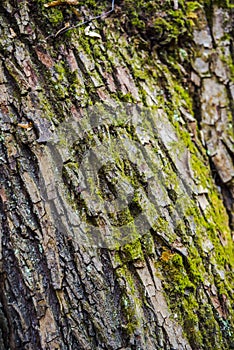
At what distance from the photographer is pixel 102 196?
5.35ft

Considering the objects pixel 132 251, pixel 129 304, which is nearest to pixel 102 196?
pixel 132 251

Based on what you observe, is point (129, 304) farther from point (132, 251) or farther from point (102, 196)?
point (102, 196)

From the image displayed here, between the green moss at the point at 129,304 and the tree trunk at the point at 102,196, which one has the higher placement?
the tree trunk at the point at 102,196

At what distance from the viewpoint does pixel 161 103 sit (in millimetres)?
1948

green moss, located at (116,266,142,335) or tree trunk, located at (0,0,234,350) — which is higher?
tree trunk, located at (0,0,234,350)

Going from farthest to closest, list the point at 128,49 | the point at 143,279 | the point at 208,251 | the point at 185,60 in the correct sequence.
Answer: the point at 185,60 → the point at 128,49 → the point at 208,251 → the point at 143,279

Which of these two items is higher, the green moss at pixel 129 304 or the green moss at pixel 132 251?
the green moss at pixel 132 251

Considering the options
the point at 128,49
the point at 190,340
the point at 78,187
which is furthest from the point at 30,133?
the point at 190,340

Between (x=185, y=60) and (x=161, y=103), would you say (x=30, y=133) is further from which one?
(x=185, y=60)

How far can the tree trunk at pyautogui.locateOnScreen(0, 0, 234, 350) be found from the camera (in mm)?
1512

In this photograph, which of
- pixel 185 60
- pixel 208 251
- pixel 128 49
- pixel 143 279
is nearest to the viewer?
pixel 143 279

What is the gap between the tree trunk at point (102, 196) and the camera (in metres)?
1.51

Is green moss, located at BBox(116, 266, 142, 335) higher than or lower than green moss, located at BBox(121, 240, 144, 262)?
lower

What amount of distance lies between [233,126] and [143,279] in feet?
3.68
